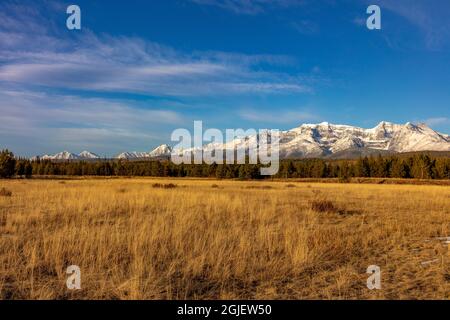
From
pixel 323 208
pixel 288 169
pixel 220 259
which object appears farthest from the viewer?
pixel 288 169

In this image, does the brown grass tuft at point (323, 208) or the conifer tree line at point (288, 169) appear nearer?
the brown grass tuft at point (323, 208)

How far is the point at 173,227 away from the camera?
35.5 ft

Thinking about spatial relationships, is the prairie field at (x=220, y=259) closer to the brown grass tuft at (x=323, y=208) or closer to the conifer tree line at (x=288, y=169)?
the brown grass tuft at (x=323, y=208)

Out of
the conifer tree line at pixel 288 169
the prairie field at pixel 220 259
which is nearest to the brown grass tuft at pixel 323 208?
the prairie field at pixel 220 259

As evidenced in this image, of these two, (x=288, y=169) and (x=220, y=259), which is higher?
(x=288, y=169)

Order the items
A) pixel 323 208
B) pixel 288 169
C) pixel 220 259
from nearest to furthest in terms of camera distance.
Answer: pixel 220 259, pixel 323 208, pixel 288 169

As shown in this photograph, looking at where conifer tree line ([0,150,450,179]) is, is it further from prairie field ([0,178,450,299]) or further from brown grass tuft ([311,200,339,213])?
prairie field ([0,178,450,299])

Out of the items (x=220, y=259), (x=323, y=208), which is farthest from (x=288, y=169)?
(x=220, y=259)

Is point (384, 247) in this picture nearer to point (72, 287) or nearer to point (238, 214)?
point (238, 214)

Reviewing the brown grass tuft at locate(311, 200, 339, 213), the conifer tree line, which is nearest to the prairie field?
the brown grass tuft at locate(311, 200, 339, 213)

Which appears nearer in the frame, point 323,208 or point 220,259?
point 220,259

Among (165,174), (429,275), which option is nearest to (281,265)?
(429,275)

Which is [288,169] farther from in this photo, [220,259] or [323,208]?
[220,259]
